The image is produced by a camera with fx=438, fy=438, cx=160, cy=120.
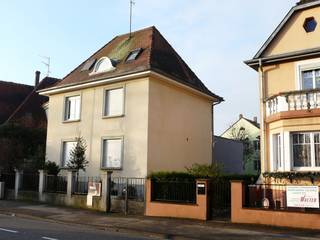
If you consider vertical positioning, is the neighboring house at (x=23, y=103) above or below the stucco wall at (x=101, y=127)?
above

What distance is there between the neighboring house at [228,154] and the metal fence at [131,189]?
463 inches

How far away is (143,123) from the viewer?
74.8 ft

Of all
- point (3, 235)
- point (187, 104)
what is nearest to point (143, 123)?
point (187, 104)

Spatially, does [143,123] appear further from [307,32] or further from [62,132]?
[307,32]

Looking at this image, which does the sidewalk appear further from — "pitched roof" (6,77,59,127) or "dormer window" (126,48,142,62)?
"pitched roof" (6,77,59,127)

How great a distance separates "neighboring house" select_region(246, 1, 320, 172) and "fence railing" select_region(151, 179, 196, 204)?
11.4ft

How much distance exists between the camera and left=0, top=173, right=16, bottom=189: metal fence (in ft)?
86.3

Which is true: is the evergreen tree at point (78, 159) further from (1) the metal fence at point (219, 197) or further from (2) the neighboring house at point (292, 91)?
(2) the neighboring house at point (292, 91)

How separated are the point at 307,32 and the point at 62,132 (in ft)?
50.7

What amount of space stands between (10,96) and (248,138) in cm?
3694

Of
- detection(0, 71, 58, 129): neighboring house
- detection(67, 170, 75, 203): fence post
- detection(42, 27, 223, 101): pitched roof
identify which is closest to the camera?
detection(67, 170, 75, 203): fence post

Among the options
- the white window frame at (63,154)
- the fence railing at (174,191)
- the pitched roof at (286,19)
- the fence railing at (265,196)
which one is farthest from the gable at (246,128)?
the fence railing at (265,196)

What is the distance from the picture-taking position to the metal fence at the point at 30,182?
80.8ft

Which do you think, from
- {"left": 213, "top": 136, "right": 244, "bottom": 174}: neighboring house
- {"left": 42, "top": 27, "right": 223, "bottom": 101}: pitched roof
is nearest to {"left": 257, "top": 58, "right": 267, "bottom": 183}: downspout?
{"left": 42, "top": 27, "right": 223, "bottom": 101}: pitched roof
